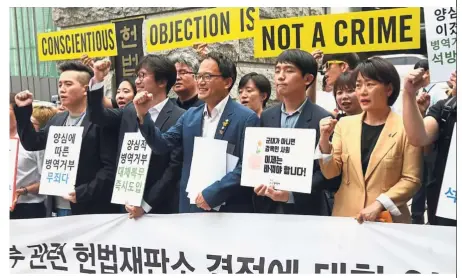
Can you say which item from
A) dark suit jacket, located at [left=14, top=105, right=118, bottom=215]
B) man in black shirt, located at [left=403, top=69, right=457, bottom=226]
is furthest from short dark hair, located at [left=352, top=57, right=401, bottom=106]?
dark suit jacket, located at [left=14, top=105, right=118, bottom=215]

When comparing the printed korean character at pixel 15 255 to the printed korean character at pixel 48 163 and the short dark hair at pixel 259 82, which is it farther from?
the short dark hair at pixel 259 82

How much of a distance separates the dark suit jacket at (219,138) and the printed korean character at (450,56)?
3.45ft

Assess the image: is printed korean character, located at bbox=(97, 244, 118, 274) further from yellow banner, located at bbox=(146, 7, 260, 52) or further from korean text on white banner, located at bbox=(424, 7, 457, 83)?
korean text on white banner, located at bbox=(424, 7, 457, 83)

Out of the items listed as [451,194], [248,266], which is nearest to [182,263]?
[248,266]

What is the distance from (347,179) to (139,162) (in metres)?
1.26

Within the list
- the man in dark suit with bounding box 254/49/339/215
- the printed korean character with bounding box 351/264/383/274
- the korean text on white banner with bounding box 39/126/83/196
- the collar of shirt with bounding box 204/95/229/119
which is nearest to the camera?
the printed korean character with bounding box 351/264/383/274

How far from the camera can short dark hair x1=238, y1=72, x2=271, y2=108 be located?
3717 millimetres

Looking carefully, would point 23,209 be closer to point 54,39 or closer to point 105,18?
point 54,39

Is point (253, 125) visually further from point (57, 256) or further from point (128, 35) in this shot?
point (57, 256)

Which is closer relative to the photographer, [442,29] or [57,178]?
[442,29]

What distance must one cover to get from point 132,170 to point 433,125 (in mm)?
1752

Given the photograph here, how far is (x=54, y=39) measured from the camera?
4383mm

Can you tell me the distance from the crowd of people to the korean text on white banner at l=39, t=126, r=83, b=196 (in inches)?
2.1

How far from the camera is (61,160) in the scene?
3787mm
